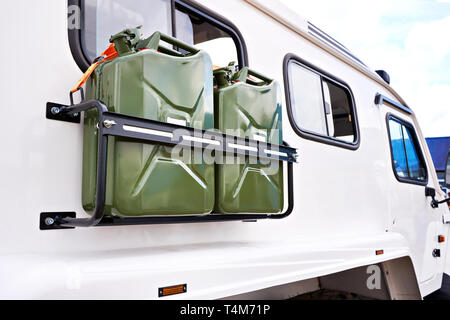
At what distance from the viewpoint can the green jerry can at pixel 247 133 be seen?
1.52 metres

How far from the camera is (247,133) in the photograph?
62.6 inches

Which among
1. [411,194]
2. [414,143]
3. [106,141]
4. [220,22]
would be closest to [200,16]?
[220,22]

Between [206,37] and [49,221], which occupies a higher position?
[206,37]

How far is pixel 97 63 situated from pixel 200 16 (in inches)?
25.2

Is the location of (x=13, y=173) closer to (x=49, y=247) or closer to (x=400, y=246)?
(x=49, y=247)

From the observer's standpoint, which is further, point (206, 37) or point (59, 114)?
point (206, 37)

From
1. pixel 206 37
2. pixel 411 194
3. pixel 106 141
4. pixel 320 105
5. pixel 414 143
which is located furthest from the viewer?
pixel 414 143

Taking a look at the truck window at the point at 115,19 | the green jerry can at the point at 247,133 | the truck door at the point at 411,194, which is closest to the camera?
the truck window at the point at 115,19

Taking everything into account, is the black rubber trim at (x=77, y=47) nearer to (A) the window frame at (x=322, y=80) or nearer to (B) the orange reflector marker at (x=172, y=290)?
(B) the orange reflector marker at (x=172, y=290)

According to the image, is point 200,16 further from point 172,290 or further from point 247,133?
point 172,290

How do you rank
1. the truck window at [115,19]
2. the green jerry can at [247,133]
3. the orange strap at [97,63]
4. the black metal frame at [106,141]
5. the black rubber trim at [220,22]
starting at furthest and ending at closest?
the black rubber trim at [220,22] → the green jerry can at [247,133] → the truck window at [115,19] → the orange strap at [97,63] → the black metal frame at [106,141]

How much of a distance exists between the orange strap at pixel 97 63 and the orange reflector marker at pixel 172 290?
651mm

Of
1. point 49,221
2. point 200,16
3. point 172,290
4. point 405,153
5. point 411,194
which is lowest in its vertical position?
point 172,290

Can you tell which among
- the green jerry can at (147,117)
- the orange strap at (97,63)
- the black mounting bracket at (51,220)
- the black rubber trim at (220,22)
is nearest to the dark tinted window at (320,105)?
the black rubber trim at (220,22)
